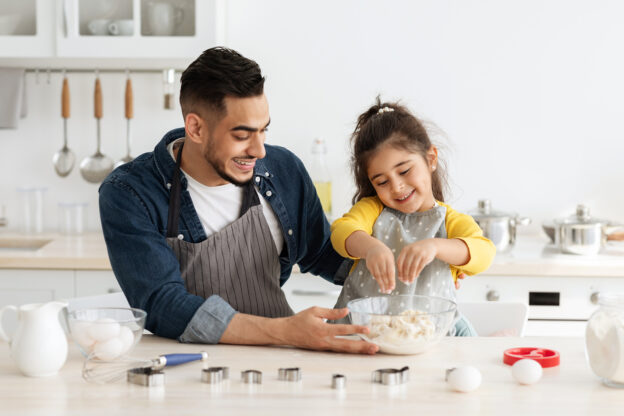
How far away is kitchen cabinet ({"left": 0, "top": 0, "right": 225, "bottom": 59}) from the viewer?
312cm

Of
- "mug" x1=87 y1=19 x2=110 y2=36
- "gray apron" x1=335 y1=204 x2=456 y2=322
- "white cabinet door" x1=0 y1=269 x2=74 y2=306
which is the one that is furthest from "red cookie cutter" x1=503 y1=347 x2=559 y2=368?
"mug" x1=87 y1=19 x2=110 y2=36

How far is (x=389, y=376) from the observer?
4.60ft

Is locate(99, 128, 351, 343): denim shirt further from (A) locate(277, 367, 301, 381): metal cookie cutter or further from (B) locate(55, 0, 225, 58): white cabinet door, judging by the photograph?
(B) locate(55, 0, 225, 58): white cabinet door

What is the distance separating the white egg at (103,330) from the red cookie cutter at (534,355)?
0.72 m

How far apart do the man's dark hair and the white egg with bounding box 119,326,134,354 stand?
0.62 metres

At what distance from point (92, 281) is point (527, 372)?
6.47 feet

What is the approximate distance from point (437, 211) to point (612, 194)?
1.79 m

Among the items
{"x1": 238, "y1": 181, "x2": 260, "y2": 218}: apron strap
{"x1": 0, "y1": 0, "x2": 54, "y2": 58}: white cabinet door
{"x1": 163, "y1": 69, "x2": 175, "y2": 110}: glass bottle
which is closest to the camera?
{"x1": 238, "y1": 181, "x2": 260, "y2": 218}: apron strap

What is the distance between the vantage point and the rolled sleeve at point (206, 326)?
1677 mm

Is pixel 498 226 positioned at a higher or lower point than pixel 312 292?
higher

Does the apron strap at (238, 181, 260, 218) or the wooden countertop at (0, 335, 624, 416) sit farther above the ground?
the apron strap at (238, 181, 260, 218)

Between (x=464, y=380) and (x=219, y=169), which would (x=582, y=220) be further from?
(x=464, y=380)

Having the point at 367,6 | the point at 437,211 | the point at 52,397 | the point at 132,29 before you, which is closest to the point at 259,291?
the point at 437,211

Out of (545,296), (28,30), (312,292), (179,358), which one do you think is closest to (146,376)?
(179,358)
